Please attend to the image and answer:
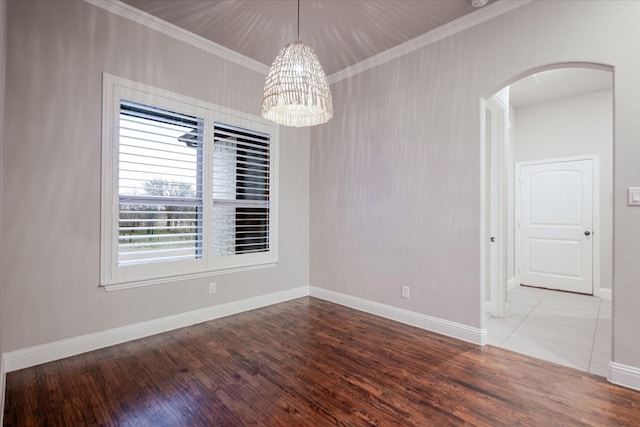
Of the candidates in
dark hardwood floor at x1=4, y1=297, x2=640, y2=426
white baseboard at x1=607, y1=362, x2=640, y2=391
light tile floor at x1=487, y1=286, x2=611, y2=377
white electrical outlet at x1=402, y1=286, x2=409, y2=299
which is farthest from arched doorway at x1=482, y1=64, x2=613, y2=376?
white electrical outlet at x1=402, y1=286, x2=409, y2=299

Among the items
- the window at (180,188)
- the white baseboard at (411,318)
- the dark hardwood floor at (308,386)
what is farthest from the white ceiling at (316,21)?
the dark hardwood floor at (308,386)

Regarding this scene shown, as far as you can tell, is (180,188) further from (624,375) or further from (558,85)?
(558,85)

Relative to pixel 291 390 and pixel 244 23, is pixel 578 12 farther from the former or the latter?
pixel 291 390

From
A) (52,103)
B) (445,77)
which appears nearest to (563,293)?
(445,77)

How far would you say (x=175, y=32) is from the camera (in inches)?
125

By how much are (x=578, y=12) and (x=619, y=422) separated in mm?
2819

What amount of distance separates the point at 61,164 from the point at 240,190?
1.68 m

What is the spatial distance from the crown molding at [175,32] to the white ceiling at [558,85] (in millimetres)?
3478

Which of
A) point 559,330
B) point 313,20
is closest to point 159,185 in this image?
point 313,20

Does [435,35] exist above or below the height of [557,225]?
above

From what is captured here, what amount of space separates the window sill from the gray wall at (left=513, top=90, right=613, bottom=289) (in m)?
4.78

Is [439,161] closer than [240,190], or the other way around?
[439,161]

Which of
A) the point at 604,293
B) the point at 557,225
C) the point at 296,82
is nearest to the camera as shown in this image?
the point at 296,82

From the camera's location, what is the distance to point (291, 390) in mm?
2113
